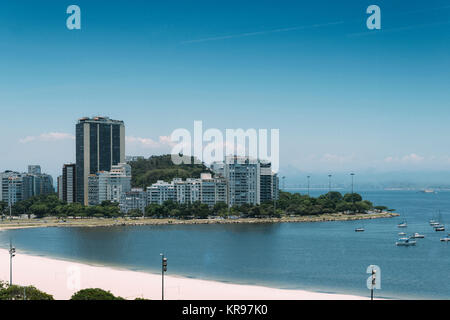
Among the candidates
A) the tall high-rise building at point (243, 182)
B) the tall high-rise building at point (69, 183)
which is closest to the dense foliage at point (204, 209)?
the tall high-rise building at point (243, 182)

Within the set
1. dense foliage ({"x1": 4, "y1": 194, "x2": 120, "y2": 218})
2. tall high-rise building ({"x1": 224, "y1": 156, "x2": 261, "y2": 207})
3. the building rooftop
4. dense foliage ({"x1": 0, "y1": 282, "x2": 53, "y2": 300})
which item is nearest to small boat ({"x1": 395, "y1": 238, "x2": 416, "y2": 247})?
dense foliage ({"x1": 0, "y1": 282, "x2": 53, "y2": 300})

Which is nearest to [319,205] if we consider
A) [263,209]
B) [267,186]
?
[267,186]

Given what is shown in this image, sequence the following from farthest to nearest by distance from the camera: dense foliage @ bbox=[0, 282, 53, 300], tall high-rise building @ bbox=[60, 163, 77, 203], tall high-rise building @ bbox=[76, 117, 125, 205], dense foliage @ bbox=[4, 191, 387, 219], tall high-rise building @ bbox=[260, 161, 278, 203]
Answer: tall high-rise building @ bbox=[60, 163, 77, 203], tall high-rise building @ bbox=[76, 117, 125, 205], tall high-rise building @ bbox=[260, 161, 278, 203], dense foliage @ bbox=[4, 191, 387, 219], dense foliage @ bbox=[0, 282, 53, 300]

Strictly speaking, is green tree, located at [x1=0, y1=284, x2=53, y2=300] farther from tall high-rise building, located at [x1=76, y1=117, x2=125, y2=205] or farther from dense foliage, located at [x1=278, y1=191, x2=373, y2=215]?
tall high-rise building, located at [x1=76, y1=117, x2=125, y2=205]

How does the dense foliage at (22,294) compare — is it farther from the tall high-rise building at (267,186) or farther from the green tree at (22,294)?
the tall high-rise building at (267,186)

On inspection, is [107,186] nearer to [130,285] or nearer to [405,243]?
[405,243]
